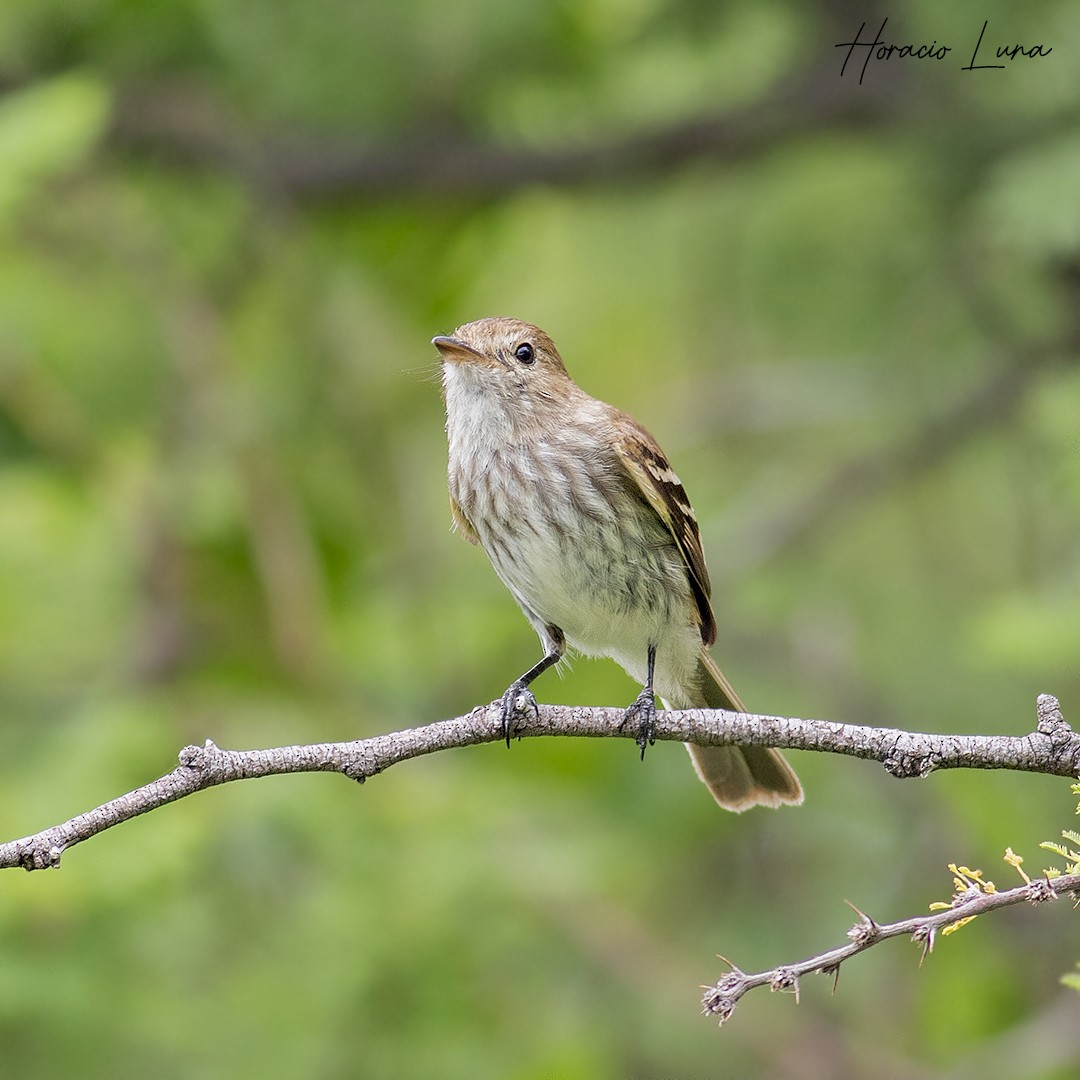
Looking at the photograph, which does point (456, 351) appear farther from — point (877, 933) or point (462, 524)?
point (877, 933)

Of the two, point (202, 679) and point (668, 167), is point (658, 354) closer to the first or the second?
point (668, 167)

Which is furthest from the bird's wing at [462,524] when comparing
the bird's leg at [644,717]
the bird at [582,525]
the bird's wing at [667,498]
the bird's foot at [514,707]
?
the bird's leg at [644,717]

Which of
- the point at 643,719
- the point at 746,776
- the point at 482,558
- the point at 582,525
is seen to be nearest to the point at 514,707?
the point at 643,719

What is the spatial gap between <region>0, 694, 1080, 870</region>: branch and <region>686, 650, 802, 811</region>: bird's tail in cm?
126

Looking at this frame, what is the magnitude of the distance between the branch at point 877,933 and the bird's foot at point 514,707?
3.50 feet

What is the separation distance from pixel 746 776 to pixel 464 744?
1.62m

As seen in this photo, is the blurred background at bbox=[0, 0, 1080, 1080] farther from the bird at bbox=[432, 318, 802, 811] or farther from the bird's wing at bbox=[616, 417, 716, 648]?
the bird's wing at bbox=[616, 417, 716, 648]

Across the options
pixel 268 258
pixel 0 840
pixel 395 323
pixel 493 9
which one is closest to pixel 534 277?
pixel 395 323

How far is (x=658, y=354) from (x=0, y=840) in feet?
20.7

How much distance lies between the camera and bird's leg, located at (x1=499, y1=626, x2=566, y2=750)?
3660 mm

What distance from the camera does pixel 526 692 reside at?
436cm

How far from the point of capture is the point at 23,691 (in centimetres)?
708

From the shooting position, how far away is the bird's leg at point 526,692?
12.0 feet

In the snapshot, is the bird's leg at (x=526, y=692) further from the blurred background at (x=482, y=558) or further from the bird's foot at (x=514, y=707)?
the blurred background at (x=482, y=558)
